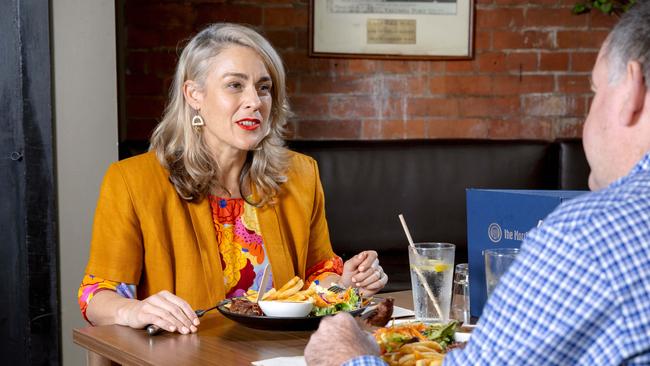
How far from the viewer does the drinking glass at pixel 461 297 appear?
1.82m

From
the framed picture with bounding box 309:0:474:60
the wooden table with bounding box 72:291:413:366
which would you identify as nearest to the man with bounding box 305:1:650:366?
the wooden table with bounding box 72:291:413:366

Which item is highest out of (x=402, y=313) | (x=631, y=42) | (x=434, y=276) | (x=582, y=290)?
(x=631, y=42)

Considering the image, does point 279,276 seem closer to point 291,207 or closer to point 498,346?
point 291,207

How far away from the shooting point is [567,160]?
3.72 m

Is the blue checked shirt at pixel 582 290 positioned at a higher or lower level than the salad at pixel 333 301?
higher

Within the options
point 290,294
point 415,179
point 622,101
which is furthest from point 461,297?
point 415,179

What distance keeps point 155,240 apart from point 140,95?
180 cm

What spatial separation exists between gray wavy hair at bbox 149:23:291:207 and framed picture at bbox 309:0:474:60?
1503 mm

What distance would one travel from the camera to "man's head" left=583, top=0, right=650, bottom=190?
3.27 feet

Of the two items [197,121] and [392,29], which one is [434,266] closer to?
[197,121]

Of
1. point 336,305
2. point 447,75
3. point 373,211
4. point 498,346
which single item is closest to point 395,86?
point 447,75

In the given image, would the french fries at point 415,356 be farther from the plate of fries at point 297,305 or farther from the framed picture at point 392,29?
the framed picture at point 392,29

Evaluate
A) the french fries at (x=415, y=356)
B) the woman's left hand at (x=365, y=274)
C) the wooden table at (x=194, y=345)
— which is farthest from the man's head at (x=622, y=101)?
the woman's left hand at (x=365, y=274)

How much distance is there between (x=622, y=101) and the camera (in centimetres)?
101
